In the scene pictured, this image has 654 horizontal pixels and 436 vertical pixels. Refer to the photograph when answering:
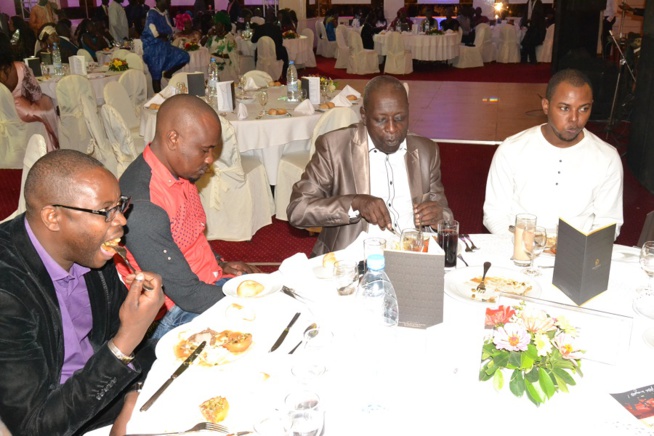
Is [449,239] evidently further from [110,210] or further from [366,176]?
[110,210]

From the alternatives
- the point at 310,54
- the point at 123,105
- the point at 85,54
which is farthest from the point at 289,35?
the point at 123,105

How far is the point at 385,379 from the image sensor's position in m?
1.53

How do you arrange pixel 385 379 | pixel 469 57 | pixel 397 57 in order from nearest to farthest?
pixel 385 379 → pixel 397 57 → pixel 469 57

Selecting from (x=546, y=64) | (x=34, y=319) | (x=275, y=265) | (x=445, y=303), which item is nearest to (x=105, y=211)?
(x=34, y=319)

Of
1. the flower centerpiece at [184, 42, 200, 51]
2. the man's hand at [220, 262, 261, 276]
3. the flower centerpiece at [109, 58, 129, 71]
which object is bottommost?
the man's hand at [220, 262, 261, 276]

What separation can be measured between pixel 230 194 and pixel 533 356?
11.5 ft

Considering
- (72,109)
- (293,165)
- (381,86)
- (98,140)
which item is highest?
(381,86)

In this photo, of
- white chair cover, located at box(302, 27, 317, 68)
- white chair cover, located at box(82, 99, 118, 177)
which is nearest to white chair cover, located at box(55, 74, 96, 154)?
white chair cover, located at box(82, 99, 118, 177)

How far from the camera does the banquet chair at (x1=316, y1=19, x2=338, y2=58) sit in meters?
16.3

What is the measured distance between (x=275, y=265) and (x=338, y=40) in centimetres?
1120

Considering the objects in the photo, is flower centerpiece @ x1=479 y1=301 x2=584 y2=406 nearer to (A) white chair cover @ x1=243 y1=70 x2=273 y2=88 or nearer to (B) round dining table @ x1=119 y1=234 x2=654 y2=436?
(B) round dining table @ x1=119 y1=234 x2=654 y2=436

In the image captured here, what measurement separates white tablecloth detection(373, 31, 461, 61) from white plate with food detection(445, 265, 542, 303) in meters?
11.9

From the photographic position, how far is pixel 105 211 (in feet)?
5.49

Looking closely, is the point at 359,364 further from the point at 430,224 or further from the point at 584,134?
the point at 584,134
